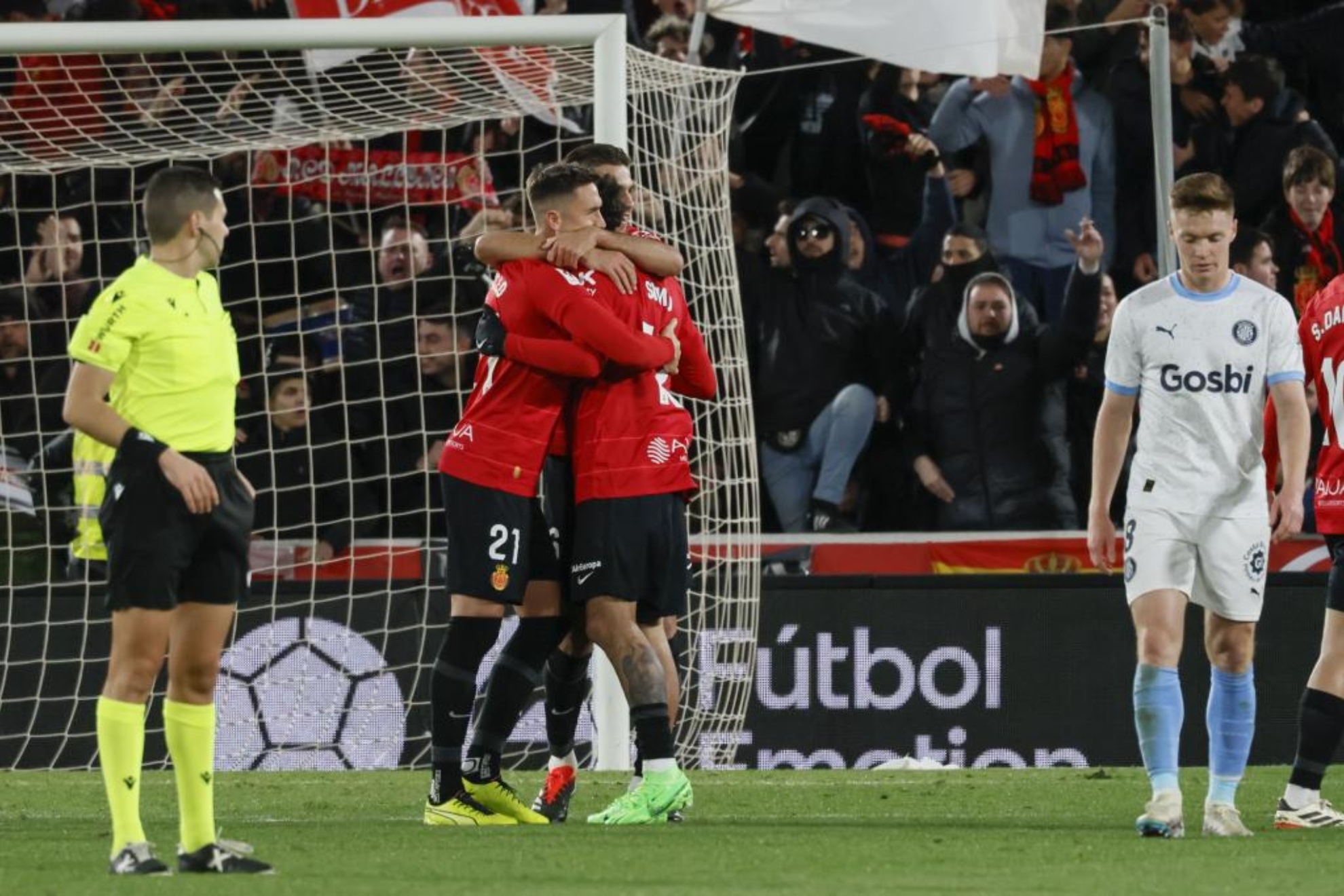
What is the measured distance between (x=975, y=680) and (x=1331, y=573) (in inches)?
126

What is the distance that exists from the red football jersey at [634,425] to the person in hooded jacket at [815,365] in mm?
5238

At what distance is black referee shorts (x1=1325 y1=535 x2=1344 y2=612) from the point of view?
6.36 meters

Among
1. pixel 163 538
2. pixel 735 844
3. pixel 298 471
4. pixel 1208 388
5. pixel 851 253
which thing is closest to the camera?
pixel 163 538

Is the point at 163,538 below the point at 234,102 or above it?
below

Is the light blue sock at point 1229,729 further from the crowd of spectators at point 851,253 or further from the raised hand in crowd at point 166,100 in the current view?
the raised hand in crowd at point 166,100

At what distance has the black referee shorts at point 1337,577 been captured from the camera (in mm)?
6359

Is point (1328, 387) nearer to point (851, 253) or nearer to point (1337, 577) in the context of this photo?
point (1337, 577)

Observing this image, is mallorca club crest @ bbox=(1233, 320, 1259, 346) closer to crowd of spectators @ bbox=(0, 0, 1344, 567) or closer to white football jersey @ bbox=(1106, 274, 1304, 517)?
white football jersey @ bbox=(1106, 274, 1304, 517)

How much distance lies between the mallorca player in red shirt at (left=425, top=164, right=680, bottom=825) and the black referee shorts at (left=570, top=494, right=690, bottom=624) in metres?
0.16

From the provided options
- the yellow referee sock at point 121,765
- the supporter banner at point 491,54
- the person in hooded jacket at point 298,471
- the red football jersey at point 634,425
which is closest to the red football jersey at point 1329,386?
the red football jersey at point 634,425

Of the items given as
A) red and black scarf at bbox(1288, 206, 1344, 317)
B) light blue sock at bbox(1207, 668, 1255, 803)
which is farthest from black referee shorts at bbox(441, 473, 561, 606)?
red and black scarf at bbox(1288, 206, 1344, 317)

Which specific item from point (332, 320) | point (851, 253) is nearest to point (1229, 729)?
point (851, 253)

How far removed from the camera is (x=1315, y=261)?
11844 millimetres

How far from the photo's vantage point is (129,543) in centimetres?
498
